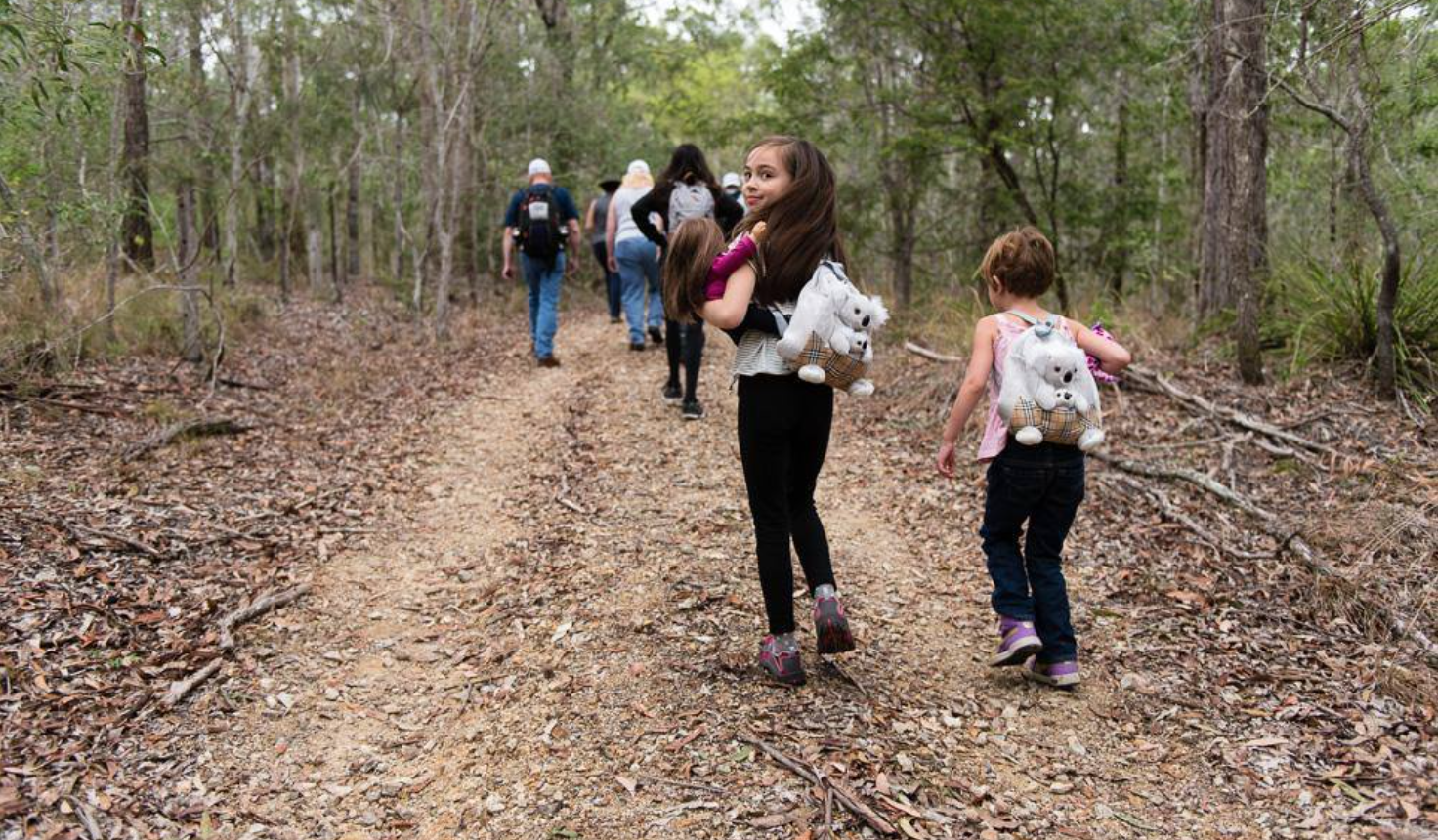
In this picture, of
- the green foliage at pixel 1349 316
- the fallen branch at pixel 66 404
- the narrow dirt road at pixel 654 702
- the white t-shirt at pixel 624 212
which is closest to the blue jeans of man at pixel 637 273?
the white t-shirt at pixel 624 212

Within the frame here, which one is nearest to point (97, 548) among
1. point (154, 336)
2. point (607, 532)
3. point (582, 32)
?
point (607, 532)

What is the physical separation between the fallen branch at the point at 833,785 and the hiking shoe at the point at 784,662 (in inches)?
12.7

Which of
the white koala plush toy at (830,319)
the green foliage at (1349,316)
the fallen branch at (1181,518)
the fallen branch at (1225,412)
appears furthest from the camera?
the green foliage at (1349,316)

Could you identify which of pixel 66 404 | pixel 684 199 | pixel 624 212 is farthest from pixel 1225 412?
pixel 66 404

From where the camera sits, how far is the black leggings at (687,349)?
6.90 metres

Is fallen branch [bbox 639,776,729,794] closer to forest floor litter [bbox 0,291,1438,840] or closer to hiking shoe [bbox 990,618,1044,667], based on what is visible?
forest floor litter [bbox 0,291,1438,840]

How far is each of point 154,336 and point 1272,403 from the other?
30.6ft

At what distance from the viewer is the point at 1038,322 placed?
11.1 ft

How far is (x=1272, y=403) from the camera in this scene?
6297mm

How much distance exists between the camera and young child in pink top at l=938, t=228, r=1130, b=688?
3389 mm

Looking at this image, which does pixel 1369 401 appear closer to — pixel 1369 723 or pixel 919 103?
pixel 1369 723

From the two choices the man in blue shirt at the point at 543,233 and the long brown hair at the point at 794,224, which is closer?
the long brown hair at the point at 794,224

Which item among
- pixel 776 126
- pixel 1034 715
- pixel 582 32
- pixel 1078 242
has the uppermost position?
pixel 582 32

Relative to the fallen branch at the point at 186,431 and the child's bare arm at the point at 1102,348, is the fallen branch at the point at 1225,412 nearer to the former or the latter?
the child's bare arm at the point at 1102,348
